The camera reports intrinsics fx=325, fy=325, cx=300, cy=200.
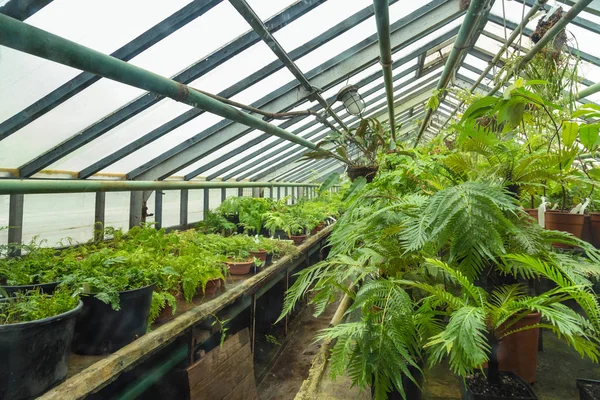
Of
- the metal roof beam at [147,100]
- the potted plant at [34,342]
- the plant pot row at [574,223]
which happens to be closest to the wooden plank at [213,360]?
the potted plant at [34,342]

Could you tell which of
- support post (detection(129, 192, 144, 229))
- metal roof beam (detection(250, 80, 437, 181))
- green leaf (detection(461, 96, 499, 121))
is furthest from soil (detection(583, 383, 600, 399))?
metal roof beam (detection(250, 80, 437, 181))

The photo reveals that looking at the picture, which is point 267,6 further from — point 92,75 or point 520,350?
point 520,350

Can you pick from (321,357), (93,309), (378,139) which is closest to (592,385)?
(321,357)

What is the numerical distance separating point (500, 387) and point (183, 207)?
465 centimetres

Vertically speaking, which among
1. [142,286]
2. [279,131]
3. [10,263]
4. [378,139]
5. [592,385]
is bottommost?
[592,385]

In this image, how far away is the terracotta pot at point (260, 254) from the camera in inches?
124

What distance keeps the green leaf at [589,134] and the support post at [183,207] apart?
459 centimetres

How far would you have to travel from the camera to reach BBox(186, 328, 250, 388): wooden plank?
2049 millimetres

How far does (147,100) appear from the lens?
2.91 meters

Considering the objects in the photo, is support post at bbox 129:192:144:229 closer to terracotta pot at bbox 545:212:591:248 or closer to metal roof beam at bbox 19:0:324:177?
metal roof beam at bbox 19:0:324:177

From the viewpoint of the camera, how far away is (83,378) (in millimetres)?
1281

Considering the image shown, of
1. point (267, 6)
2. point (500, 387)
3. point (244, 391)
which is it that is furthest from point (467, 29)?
point (244, 391)

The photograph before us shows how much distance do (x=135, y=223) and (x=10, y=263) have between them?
8.03 ft

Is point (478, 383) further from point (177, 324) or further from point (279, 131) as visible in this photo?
A: point (279, 131)
